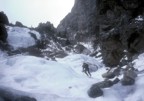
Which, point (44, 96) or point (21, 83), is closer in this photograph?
point (44, 96)

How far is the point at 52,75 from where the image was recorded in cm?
2292

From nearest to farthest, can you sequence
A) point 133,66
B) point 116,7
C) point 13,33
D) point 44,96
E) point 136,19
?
1. point 44,96
2. point 133,66
3. point 136,19
4. point 116,7
5. point 13,33

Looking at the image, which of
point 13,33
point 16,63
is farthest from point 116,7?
point 13,33

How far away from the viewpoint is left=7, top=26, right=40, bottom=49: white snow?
4275 centimetres

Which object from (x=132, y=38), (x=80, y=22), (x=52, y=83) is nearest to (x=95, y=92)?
(x=52, y=83)

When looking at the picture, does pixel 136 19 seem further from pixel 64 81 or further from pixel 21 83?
pixel 21 83

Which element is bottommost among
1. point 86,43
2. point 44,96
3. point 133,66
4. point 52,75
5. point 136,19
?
point 44,96

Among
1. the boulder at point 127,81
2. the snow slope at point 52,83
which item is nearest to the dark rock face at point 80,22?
the snow slope at point 52,83

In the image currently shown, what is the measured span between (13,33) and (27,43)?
3970 millimetres

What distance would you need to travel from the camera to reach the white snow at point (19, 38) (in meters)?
42.7

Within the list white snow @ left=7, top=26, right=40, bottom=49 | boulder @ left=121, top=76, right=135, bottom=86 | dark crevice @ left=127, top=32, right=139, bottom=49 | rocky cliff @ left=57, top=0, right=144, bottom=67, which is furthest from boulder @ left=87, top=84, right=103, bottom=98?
white snow @ left=7, top=26, right=40, bottom=49

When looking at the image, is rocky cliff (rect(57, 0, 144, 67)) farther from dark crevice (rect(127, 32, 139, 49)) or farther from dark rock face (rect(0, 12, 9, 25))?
dark rock face (rect(0, 12, 9, 25))

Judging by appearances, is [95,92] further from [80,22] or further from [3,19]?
[80,22]

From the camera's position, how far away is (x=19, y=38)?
44594 millimetres
